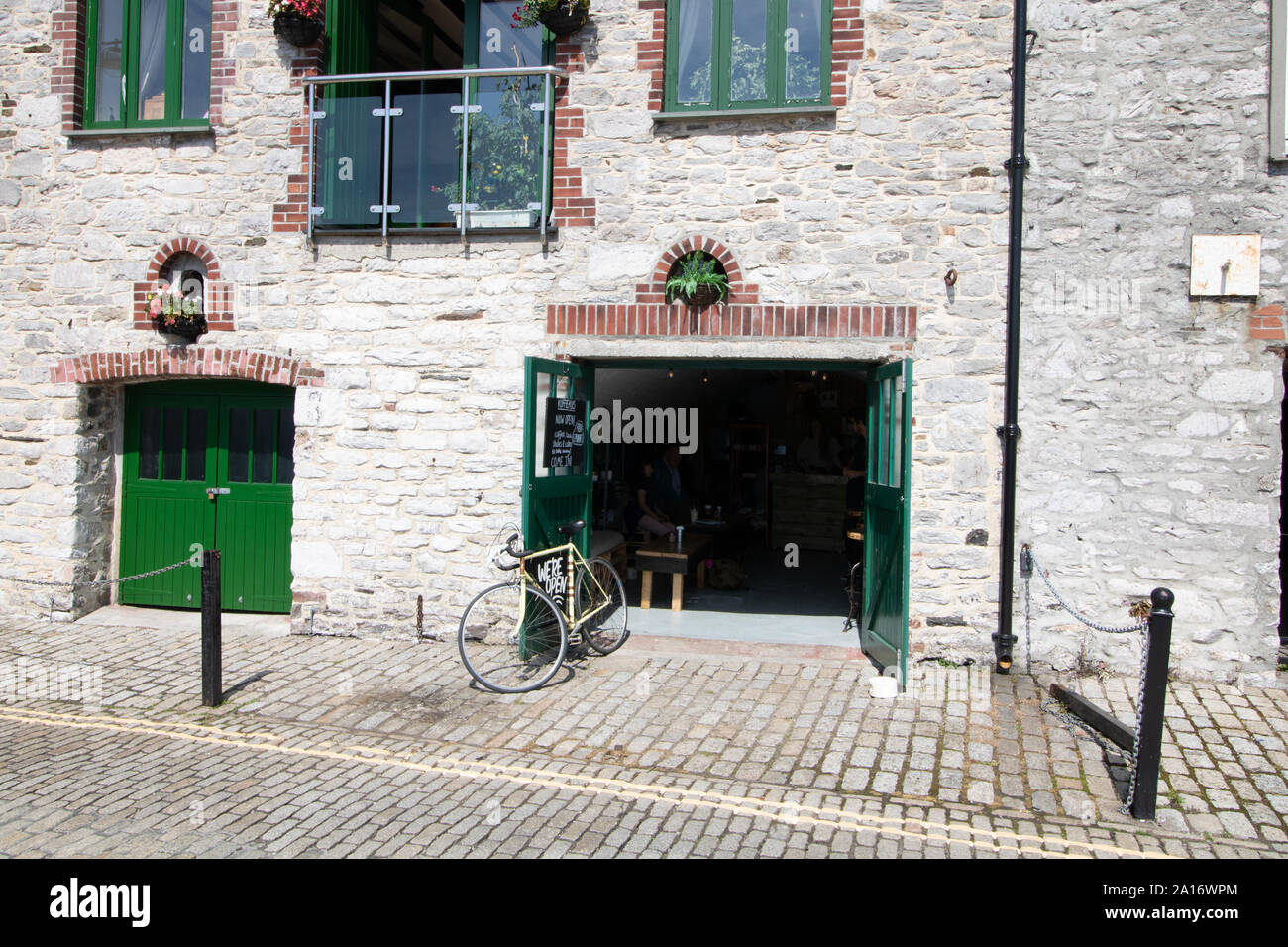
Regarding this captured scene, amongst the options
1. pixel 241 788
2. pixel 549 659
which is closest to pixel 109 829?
pixel 241 788

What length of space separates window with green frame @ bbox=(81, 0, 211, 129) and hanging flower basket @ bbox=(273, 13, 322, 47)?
0.80 m

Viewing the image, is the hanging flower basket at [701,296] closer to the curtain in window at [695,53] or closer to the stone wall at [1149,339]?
the curtain in window at [695,53]

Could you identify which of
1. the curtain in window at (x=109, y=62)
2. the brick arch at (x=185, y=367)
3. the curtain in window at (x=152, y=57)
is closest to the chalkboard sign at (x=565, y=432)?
the brick arch at (x=185, y=367)

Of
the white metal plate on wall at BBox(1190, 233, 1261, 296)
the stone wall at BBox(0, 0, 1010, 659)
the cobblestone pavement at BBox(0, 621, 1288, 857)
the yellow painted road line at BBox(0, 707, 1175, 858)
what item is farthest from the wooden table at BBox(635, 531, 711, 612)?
the white metal plate on wall at BBox(1190, 233, 1261, 296)

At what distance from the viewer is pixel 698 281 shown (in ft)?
23.2

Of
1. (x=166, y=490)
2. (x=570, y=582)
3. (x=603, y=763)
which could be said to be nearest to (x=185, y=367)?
(x=166, y=490)

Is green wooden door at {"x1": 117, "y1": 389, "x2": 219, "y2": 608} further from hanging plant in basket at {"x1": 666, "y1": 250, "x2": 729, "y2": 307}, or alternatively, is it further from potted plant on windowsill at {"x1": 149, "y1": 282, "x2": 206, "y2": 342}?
hanging plant in basket at {"x1": 666, "y1": 250, "x2": 729, "y2": 307}

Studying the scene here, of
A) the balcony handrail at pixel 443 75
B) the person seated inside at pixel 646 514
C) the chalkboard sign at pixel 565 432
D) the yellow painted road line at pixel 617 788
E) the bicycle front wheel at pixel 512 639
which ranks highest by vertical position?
the balcony handrail at pixel 443 75

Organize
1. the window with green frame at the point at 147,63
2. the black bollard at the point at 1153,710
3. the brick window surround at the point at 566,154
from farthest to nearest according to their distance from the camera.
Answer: the window with green frame at the point at 147,63 < the brick window surround at the point at 566,154 < the black bollard at the point at 1153,710

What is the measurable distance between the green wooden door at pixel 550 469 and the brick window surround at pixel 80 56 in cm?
372

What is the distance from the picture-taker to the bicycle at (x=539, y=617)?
6508 millimetres

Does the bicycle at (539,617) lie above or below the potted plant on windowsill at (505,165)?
below

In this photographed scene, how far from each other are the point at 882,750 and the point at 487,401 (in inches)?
158

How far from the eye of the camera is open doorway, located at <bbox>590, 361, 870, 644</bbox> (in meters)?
8.48
